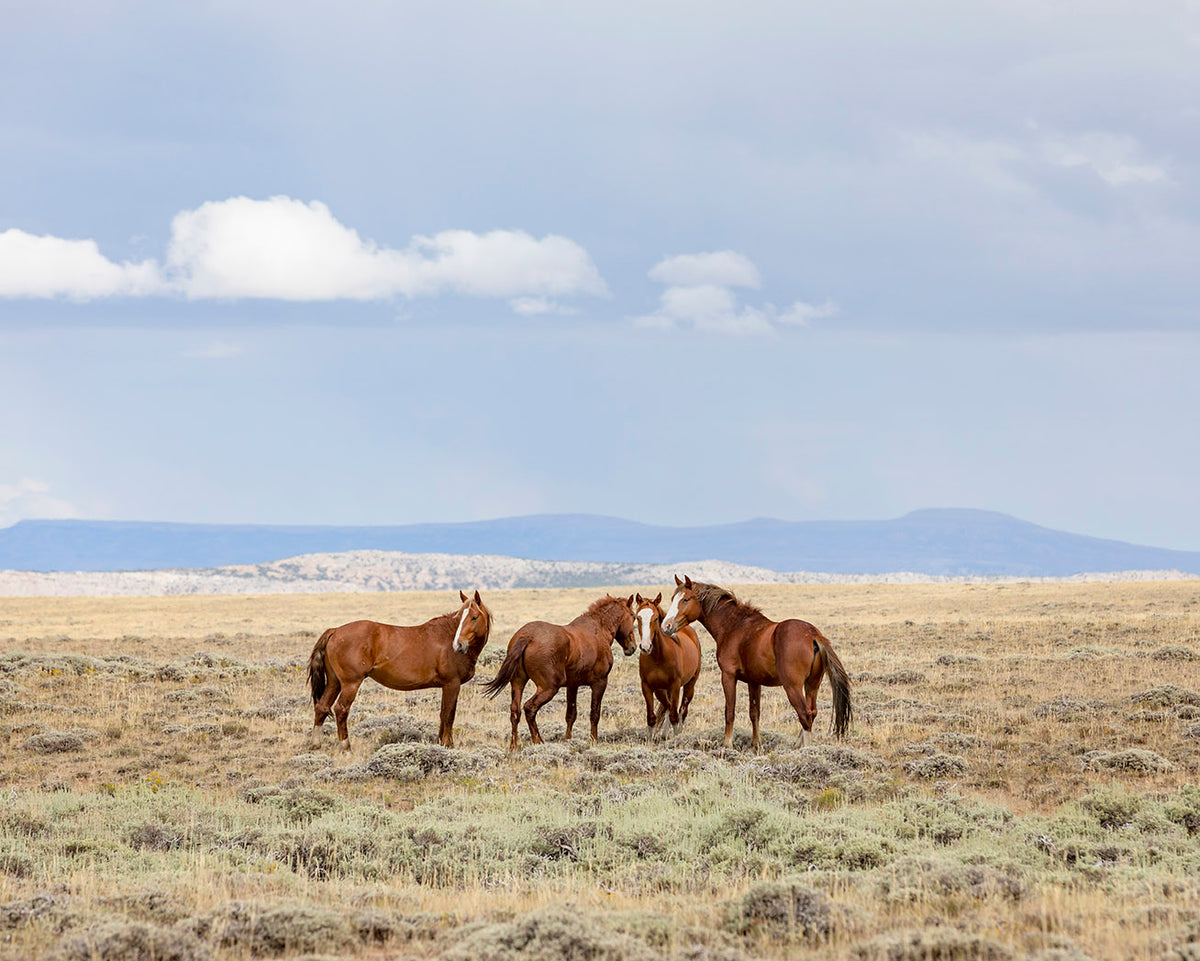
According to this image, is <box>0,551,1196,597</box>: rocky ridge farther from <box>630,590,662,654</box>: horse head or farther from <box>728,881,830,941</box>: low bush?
<box>728,881,830,941</box>: low bush

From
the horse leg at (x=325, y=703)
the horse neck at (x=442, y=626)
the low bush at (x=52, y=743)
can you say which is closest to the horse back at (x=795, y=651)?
the horse neck at (x=442, y=626)

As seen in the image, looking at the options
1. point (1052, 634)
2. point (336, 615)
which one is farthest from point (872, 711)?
point (336, 615)

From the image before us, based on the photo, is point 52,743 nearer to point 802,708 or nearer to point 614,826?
point 614,826

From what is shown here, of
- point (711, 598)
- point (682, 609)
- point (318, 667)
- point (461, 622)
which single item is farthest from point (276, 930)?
point (711, 598)

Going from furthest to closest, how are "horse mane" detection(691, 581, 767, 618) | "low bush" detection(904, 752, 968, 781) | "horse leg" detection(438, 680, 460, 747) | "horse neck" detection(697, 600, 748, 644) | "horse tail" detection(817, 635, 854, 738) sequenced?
"horse mane" detection(691, 581, 767, 618)
"horse neck" detection(697, 600, 748, 644)
"horse leg" detection(438, 680, 460, 747)
"horse tail" detection(817, 635, 854, 738)
"low bush" detection(904, 752, 968, 781)

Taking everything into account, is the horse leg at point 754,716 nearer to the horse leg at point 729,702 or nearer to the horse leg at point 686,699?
the horse leg at point 729,702

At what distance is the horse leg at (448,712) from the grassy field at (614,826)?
0.31m

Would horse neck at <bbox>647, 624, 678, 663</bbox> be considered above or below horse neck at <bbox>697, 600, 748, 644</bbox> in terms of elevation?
below

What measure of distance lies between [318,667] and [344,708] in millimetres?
754

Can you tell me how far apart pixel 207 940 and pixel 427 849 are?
2967 mm

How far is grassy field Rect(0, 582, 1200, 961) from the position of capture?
6.99m

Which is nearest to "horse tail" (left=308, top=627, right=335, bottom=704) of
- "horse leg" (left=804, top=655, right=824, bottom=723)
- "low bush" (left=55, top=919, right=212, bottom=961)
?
"horse leg" (left=804, top=655, right=824, bottom=723)

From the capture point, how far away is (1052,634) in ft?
106

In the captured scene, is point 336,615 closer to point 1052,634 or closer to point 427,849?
point 1052,634
